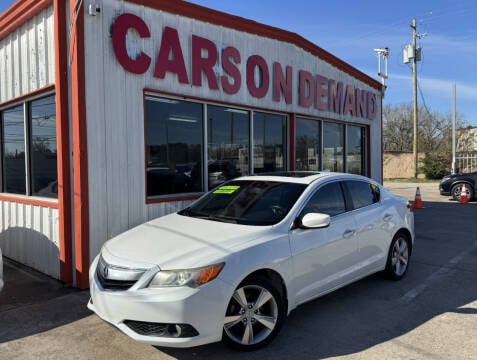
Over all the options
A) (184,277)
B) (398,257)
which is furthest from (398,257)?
(184,277)

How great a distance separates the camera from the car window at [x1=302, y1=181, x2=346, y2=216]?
471 centimetres

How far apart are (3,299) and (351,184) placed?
4.66 m

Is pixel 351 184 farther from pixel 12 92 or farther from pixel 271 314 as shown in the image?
pixel 12 92

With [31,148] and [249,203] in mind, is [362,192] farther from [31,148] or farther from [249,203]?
[31,148]

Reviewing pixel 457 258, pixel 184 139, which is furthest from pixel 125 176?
pixel 457 258

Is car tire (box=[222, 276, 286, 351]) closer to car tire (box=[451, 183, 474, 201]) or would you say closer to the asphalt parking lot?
the asphalt parking lot

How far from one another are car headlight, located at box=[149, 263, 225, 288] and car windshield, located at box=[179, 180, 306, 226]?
3.22ft

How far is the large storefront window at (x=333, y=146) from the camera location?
437 inches

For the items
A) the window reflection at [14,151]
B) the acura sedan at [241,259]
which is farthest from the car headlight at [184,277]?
the window reflection at [14,151]

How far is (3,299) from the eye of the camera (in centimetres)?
538

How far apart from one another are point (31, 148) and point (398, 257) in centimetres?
610

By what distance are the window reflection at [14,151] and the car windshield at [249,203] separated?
12.8 ft

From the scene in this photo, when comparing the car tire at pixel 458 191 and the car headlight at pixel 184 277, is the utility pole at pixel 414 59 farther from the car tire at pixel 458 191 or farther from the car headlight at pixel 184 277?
the car headlight at pixel 184 277

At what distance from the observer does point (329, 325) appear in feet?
14.5
